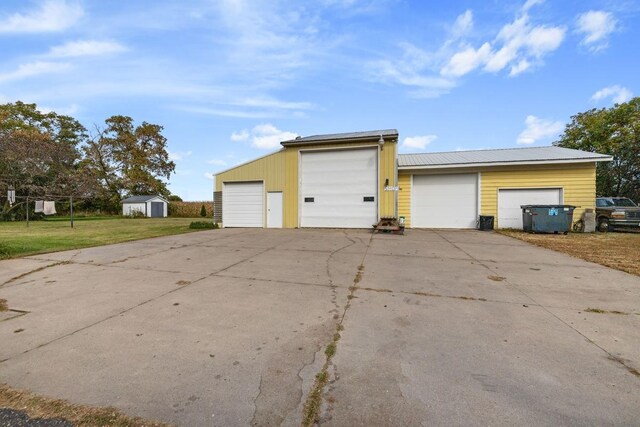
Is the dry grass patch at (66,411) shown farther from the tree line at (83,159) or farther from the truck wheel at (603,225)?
the tree line at (83,159)

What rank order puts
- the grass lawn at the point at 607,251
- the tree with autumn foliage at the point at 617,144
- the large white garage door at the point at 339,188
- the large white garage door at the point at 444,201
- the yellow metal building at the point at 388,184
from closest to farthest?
the grass lawn at the point at 607,251
the yellow metal building at the point at 388,184
the large white garage door at the point at 339,188
the large white garage door at the point at 444,201
the tree with autumn foliage at the point at 617,144

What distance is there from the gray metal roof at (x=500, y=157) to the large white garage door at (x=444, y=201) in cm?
74

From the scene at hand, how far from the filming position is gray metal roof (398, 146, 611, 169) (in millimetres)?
13777

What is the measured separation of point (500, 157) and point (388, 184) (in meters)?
6.43

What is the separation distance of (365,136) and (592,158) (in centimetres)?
1028

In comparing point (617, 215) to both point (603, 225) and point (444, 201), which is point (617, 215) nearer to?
point (603, 225)

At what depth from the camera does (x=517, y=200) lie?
571 inches

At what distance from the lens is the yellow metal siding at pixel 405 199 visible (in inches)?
615

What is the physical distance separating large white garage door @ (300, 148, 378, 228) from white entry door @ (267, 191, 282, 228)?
4.06ft

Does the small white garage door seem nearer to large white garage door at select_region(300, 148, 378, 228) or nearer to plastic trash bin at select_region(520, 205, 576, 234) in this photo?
plastic trash bin at select_region(520, 205, 576, 234)

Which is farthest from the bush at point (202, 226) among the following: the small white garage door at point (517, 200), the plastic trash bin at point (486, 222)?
the small white garage door at point (517, 200)

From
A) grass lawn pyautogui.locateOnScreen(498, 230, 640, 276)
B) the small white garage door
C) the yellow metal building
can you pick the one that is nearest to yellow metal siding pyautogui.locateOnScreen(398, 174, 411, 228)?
the yellow metal building

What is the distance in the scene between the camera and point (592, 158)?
43.8ft

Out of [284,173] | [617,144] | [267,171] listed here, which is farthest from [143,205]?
[617,144]
